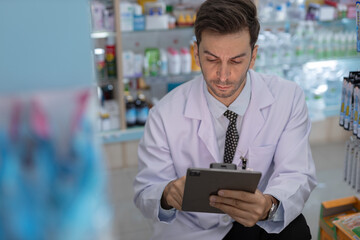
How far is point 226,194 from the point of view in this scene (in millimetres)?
1691

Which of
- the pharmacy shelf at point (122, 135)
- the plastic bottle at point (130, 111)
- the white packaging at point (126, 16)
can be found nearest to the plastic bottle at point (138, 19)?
the white packaging at point (126, 16)

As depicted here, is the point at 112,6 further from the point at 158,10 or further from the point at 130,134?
the point at 130,134

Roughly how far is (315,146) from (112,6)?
2.36 m

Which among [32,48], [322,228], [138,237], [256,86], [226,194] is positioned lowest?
[138,237]

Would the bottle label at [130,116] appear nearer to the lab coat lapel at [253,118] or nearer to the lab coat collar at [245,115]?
the lab coat collar at [245,115]

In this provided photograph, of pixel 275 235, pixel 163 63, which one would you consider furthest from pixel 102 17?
pixel 275 235

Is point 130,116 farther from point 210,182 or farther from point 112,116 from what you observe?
point 210,182

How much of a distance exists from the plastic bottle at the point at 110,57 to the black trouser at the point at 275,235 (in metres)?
2.15

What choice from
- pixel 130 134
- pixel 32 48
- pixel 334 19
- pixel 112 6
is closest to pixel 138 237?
pixel 130 134

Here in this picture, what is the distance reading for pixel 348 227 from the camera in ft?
6.78

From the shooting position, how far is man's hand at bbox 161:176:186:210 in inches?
70.1

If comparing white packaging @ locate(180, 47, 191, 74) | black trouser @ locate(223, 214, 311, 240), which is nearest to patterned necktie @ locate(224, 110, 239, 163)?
black trouser @ locate(223, 214, 311, 240)

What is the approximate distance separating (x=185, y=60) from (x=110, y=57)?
68cm

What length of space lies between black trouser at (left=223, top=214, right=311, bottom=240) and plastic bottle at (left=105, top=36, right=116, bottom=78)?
2154 millimetres
